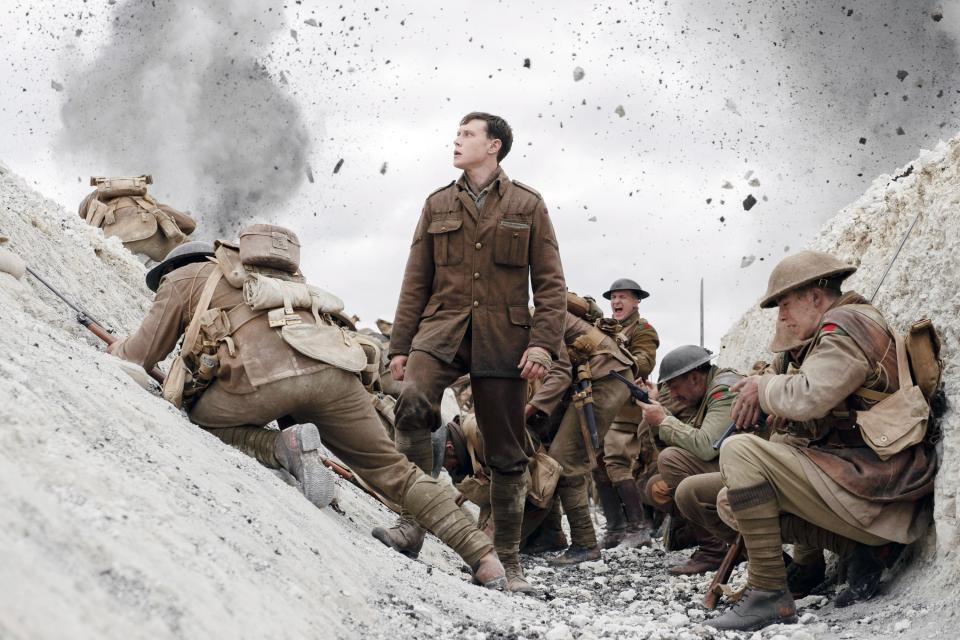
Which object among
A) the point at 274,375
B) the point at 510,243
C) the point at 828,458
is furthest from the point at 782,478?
the point at 274,375

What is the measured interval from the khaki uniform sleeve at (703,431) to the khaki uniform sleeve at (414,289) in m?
1.96

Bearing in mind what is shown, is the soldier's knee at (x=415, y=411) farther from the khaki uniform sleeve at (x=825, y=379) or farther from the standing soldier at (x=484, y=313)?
the khaki uniform sleeve at (x=825, y=379)

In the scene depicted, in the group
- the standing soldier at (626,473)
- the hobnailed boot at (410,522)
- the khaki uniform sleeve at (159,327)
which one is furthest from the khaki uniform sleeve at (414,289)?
the standing soldier at (626,473)

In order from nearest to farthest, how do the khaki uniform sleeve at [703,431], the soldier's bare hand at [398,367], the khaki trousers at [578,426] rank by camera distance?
1. the soldier's bare hand at [398,367]
2. the khaki uniform sleeve at [703,431]
3. the khaki trousers at [578,426]

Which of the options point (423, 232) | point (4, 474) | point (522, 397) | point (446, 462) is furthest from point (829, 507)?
point (446, 462)

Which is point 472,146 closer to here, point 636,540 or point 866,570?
point 866,570

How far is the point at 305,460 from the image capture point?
18.0ft

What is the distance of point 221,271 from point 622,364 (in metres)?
3.73

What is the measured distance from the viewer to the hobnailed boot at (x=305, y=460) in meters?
5.45

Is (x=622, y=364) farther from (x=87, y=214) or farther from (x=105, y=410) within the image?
(x=87, y=214)

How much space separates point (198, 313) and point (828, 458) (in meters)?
3.29

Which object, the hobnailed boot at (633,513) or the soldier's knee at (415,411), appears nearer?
the soldier's knee at (415,411)

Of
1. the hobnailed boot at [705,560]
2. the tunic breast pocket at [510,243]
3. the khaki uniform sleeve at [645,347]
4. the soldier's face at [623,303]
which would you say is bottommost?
the hobnailed boot at [705,560]

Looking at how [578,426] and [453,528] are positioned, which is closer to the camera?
[453,528]
